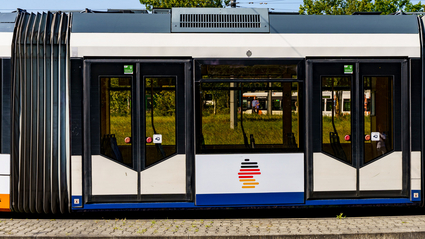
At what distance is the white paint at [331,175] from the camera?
21.1ft

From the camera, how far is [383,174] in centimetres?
650

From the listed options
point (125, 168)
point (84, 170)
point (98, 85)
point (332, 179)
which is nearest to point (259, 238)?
point (332, 179)

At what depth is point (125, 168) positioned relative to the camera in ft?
20.9

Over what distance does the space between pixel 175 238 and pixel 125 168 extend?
59.1 inches

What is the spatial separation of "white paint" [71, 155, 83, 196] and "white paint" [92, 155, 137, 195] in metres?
0.19

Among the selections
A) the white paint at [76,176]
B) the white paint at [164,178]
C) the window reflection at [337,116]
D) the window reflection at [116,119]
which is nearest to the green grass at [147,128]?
the window reflection at [116,119]

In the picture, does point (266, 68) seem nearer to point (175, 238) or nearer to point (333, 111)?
point (333, 111)

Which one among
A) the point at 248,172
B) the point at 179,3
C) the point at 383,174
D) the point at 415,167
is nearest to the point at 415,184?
the point at 415,167

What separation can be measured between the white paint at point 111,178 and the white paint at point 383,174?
11.4 feet

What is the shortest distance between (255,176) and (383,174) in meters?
1.97

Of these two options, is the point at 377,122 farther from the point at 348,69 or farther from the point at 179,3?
the point at 179,3

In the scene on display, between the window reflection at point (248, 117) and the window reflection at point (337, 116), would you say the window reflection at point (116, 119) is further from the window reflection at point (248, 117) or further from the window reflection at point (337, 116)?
the window reflection at point (337, 116)

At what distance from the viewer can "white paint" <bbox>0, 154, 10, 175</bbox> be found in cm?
629

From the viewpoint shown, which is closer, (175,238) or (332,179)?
(175,238)
